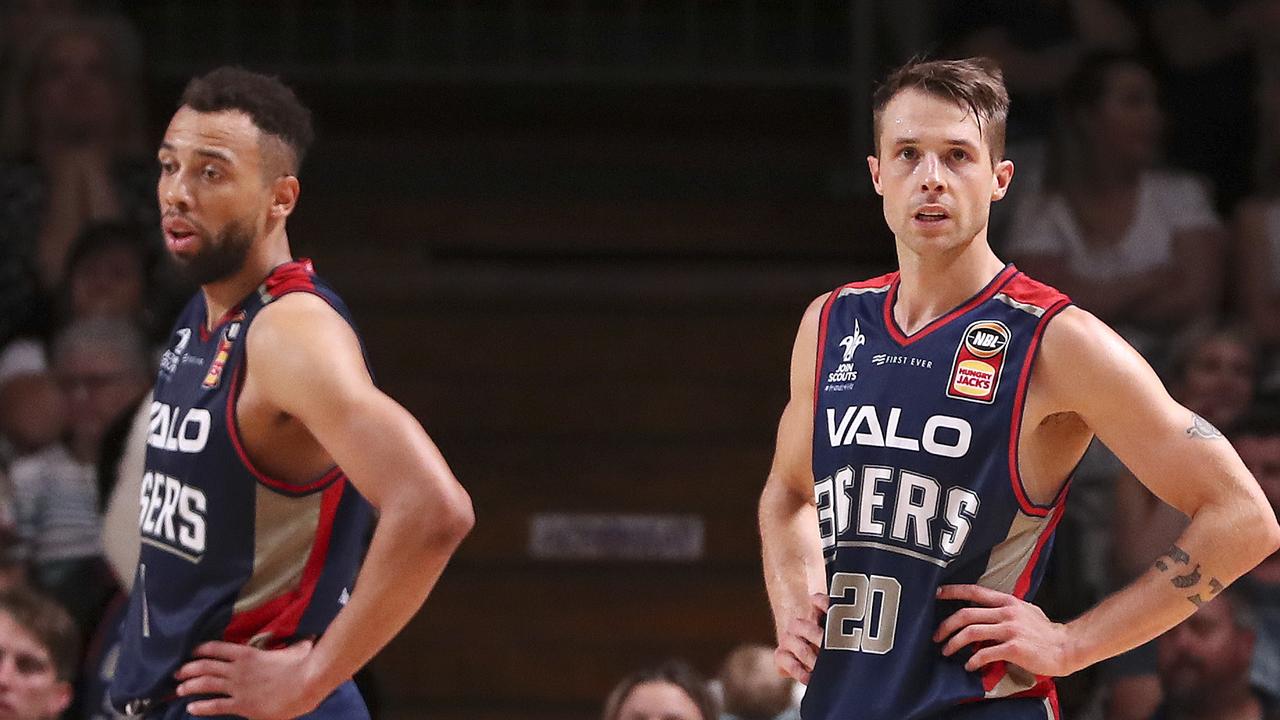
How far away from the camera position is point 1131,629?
9.42 ft

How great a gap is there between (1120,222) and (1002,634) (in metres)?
3.73

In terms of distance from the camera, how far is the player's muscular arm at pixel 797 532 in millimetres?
3062

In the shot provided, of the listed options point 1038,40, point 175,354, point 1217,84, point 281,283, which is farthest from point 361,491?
point 1217,84

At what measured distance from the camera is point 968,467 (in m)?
2.90

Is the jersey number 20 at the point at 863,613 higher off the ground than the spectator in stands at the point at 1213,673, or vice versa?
the jersey number 20 at the point at 863,613

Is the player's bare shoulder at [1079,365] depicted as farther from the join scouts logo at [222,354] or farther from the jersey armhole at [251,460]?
the join scouts logo at [222,354]

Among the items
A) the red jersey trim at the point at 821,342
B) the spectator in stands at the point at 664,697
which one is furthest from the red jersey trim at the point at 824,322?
the spectator in stands at the point at 664,697

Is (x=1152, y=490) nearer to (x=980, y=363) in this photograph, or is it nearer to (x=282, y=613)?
(x=980, y=363)

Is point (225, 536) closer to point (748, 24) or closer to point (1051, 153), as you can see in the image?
point (1051, 153)

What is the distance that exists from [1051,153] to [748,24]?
61.5 inches

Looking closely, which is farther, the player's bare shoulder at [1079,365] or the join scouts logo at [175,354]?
the join scouts logo at [175,354]

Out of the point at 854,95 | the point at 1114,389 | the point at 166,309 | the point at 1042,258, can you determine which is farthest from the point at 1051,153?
the point at 1114,389

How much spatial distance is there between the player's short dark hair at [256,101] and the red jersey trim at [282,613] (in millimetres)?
620

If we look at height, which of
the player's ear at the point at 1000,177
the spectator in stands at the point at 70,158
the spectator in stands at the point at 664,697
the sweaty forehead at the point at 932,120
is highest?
the sweaty forehead at the point at 932,120
